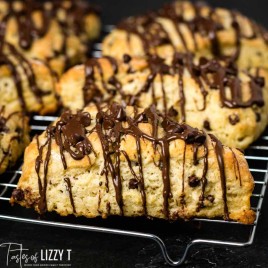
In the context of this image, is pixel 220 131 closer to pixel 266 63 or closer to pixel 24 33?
pixel 266 63

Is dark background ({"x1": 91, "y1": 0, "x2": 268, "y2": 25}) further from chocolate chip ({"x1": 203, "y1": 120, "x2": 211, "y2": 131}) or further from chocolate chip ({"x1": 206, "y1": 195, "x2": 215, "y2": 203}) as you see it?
chocolate chip ({"x1": 206, "y1": 195, "x2": 215, "y2": 203})

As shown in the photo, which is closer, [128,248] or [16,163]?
[128,248]

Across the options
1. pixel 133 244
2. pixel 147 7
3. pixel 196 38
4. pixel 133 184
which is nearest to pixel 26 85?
pixel 196 38

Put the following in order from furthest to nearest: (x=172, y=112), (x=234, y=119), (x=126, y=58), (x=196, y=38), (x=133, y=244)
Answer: (x=196, y=38) → (x=126, y=58) → (x=172, y=112) → (x=234, y=119) → (x=133, y=244)


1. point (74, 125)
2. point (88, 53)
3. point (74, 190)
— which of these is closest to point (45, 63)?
point (88, 53)

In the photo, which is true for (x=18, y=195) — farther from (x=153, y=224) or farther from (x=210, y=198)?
(x=210, y=198)

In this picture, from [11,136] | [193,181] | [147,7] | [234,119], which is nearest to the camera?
[193,181]
